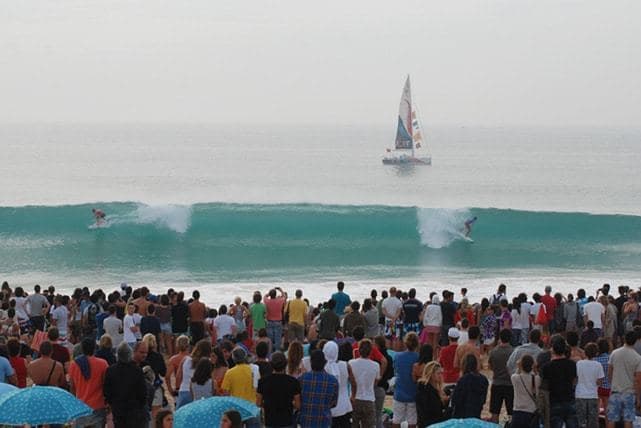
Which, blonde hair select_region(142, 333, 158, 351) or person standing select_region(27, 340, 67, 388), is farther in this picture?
blonde hair select_region(142, 333, 158, 351)

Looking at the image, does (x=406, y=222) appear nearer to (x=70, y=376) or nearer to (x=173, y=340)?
(x=173, y=340)

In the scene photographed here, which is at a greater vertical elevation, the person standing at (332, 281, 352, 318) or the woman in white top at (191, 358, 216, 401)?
the person standing at (332, 281, 352, 318)

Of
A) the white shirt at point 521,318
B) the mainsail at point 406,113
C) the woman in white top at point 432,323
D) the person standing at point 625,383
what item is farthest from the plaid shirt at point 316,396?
the mainsail at point 406,113

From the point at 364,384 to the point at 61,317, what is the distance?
5509 mm

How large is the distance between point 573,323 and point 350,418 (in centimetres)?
578

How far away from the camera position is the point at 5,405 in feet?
21.4

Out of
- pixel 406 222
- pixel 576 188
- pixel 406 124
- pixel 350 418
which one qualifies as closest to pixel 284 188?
pixel 406 124

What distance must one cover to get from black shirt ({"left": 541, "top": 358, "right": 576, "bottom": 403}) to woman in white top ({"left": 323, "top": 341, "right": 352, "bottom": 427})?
153 centimetres

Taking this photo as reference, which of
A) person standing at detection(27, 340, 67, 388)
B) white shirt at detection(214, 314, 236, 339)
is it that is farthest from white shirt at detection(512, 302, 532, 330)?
person standing at detection(27, 340, 67, 388)

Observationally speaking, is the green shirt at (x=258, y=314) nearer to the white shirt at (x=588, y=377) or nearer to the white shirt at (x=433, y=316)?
the white shirt at (x=433, y=316)

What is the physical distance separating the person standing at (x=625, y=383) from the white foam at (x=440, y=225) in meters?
23.4

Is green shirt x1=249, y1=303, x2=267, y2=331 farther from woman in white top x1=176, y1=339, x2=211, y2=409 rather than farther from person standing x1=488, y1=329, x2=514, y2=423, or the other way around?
person standing x1=488, y1=329, x2=514, y2=423

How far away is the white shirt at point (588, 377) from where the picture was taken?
8078mm

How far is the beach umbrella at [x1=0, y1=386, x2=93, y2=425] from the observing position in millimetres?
6461
